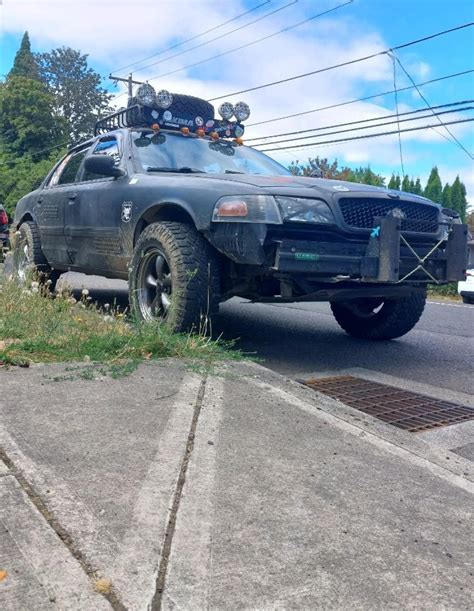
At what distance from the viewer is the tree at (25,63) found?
51375mm

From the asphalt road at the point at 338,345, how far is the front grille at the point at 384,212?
1.05 metres

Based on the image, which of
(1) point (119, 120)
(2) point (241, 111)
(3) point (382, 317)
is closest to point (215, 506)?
(3) point (382, 317)

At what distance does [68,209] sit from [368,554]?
5124 millimetres

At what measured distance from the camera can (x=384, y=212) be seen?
4.46 meters

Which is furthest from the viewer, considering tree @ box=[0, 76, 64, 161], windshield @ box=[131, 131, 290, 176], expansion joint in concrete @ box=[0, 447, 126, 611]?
tree @ box=[0, 76, 64, 161]

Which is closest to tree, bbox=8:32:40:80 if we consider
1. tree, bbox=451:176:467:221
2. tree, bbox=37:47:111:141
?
tree, bbox=37:47:111:141

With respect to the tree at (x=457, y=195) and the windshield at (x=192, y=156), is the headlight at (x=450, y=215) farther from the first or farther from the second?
the tree at (x=457, y=195)

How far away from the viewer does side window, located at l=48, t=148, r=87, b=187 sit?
260 inches

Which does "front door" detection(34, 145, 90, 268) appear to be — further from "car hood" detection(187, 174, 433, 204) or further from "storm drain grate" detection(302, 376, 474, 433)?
"storm drain grate" detection(302, 376, 474, 433)

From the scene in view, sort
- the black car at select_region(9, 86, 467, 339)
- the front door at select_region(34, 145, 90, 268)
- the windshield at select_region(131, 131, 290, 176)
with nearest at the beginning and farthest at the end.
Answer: the black car at select_region(9, 86, 467, 339) → the windshield at select_region(131, 131, 290, 176) → the front door at select_region(34, 145, 90, 268)

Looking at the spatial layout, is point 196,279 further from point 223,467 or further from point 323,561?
point 323,561

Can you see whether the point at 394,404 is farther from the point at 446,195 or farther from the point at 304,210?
the point at 446,195

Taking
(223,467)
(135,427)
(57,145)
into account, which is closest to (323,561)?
(223,467)

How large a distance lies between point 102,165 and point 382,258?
2410 mm
